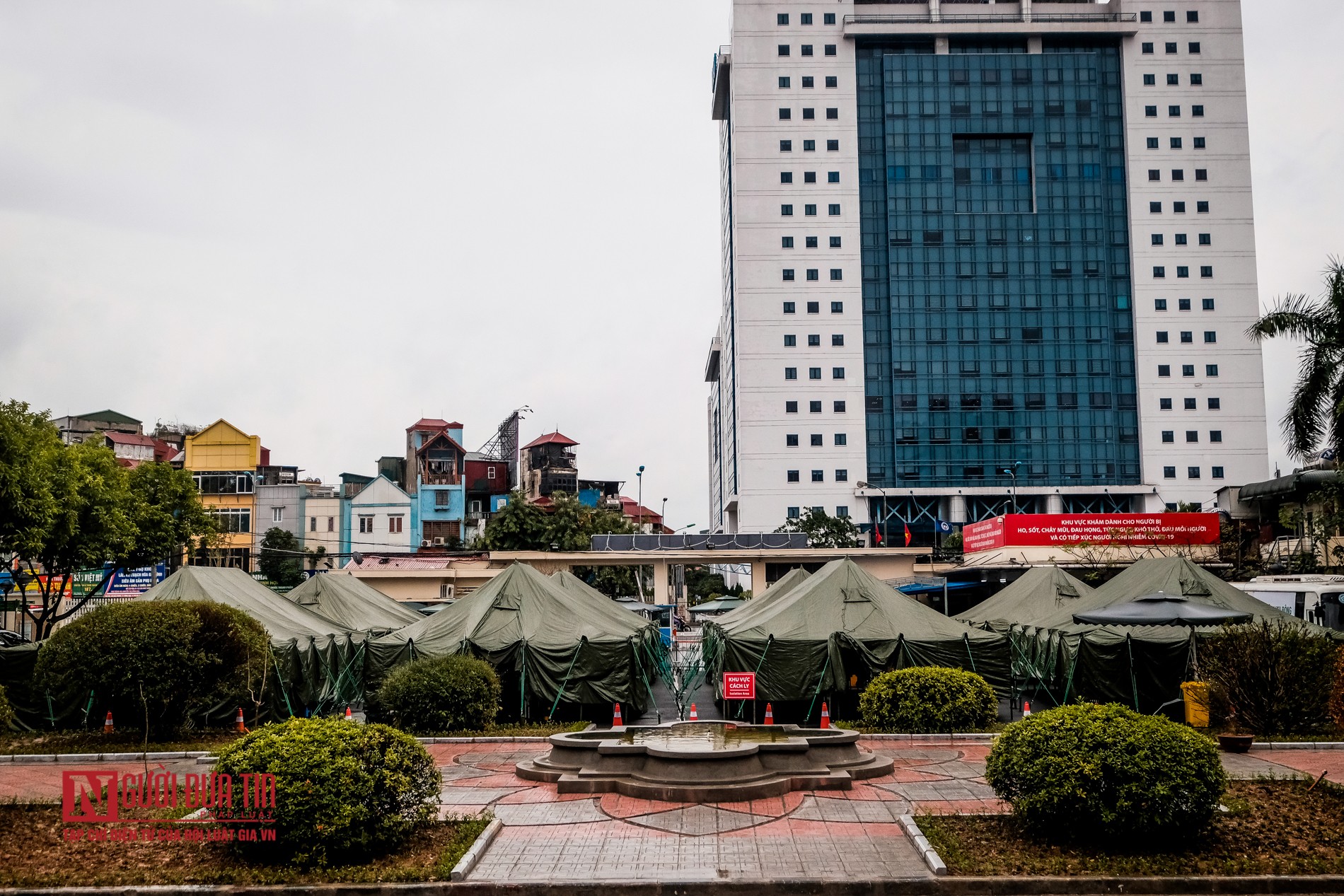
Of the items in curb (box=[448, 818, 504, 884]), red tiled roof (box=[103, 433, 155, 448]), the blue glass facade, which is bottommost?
curb (box=[448, 818, 504, 884])

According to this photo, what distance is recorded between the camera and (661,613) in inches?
1989

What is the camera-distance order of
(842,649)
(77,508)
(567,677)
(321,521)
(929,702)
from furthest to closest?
(321,521), (77,508), (842,649), (567,677), (929,702)

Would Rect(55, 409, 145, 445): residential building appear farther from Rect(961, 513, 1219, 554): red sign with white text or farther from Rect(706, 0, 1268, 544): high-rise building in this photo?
Rect(961, 513, 1219, 554): red sign with white text

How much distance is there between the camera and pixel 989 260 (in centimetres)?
8838

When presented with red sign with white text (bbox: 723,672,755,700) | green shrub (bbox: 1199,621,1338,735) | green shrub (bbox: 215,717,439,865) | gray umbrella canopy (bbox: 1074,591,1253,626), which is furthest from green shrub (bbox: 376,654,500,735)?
green shrub (bbox: 1199,621,1338,735)

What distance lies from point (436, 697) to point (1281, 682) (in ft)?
46.9

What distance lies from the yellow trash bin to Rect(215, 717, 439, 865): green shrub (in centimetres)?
1439

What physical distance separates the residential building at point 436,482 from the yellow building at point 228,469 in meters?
10.8

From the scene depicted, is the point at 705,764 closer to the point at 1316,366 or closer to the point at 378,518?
the point at 1316,366

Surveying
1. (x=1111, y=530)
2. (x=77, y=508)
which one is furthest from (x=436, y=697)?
(x=1111, y=530)

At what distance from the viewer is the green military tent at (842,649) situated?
2128 centimetres

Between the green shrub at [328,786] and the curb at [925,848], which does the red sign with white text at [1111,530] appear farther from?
the green shrub at [328,786]

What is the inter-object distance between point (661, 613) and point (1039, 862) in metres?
40.8

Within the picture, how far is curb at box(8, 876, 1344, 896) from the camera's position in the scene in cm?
955
